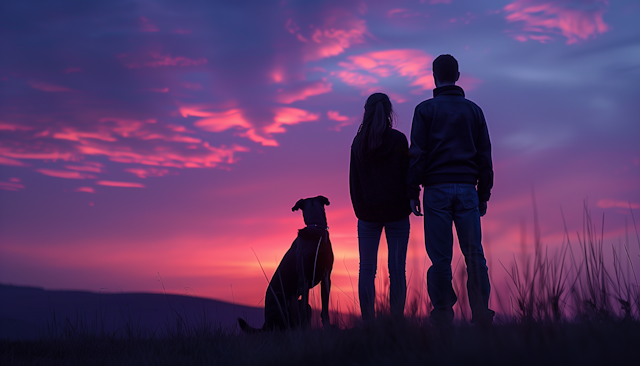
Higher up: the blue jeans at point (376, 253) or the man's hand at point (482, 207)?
the man's hand at point (482, 207)

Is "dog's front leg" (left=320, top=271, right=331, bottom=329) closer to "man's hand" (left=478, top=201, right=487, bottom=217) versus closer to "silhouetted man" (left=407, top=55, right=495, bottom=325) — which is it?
"silhouetted man" (left=407, top=55, right=495, bottom=325)

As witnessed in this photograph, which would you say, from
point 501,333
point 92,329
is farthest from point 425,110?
point 92,329

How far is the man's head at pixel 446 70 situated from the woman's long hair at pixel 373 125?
1.87ft

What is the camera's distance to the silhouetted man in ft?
13.7

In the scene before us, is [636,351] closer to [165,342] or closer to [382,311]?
[382,311]

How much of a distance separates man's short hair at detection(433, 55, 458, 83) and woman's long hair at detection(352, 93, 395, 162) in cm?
58

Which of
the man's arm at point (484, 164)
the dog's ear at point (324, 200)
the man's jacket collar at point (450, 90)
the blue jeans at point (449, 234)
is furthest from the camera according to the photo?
the dog's ear at point (324, 200)

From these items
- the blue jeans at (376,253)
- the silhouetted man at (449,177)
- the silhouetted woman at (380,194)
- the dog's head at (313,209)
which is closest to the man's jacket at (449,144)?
the silhouetted man at (449,177)

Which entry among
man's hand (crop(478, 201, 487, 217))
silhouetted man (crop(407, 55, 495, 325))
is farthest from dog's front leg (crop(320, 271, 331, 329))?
man's hand (crop(478, 201, 487, 217))

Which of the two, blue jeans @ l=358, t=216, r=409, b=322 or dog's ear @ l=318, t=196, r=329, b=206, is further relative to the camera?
dog's ear @ l=318, t=196, r=329, b=206

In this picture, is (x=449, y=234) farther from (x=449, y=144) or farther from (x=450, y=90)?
(x=450, y=90)

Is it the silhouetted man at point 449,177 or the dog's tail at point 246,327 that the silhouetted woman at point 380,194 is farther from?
the dog's tail at point 246,327

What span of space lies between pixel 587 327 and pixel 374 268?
6.71 ft

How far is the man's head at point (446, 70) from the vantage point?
14.7 feet
